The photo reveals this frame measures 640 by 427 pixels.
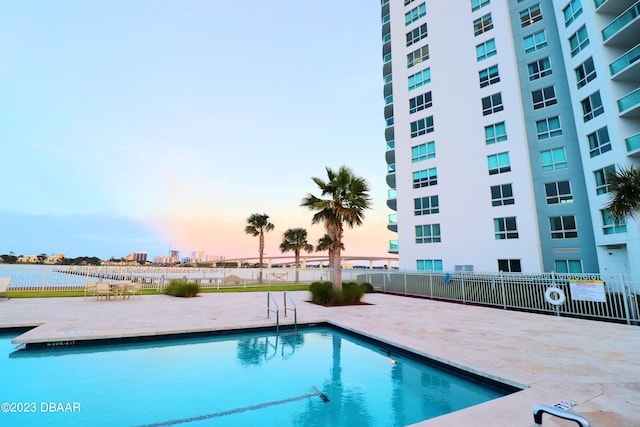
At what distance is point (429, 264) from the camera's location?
24.4 m

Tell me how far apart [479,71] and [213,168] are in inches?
998

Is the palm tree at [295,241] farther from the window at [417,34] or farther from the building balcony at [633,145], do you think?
the building balcony at [633,145]

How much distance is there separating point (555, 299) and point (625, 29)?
18.2 metres

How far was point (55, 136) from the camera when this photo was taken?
839 inches

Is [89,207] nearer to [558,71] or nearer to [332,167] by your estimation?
[332,167]

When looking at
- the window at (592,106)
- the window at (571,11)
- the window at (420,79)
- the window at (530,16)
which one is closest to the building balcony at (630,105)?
the window at (592,106)

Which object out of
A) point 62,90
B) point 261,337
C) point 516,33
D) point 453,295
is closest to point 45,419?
point 261,337

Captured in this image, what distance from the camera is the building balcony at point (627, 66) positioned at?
53.5 ft

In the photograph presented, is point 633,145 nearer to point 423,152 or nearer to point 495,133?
point 495,133

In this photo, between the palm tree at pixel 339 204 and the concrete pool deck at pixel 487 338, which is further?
the palm tree at pixel 339 204

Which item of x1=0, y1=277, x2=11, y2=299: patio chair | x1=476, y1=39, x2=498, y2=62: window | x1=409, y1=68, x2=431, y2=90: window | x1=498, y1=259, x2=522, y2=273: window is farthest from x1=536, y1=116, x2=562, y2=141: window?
x1=0, y1=277, x2=11, y2=299: patio chair

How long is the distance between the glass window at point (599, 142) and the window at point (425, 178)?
10.2 m

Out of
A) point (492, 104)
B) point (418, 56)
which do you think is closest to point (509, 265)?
point (492, 104)

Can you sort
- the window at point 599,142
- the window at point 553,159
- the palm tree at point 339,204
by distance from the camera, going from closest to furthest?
the palm tree at point 339,204, the window at point 599,142, the window at point 553,159
